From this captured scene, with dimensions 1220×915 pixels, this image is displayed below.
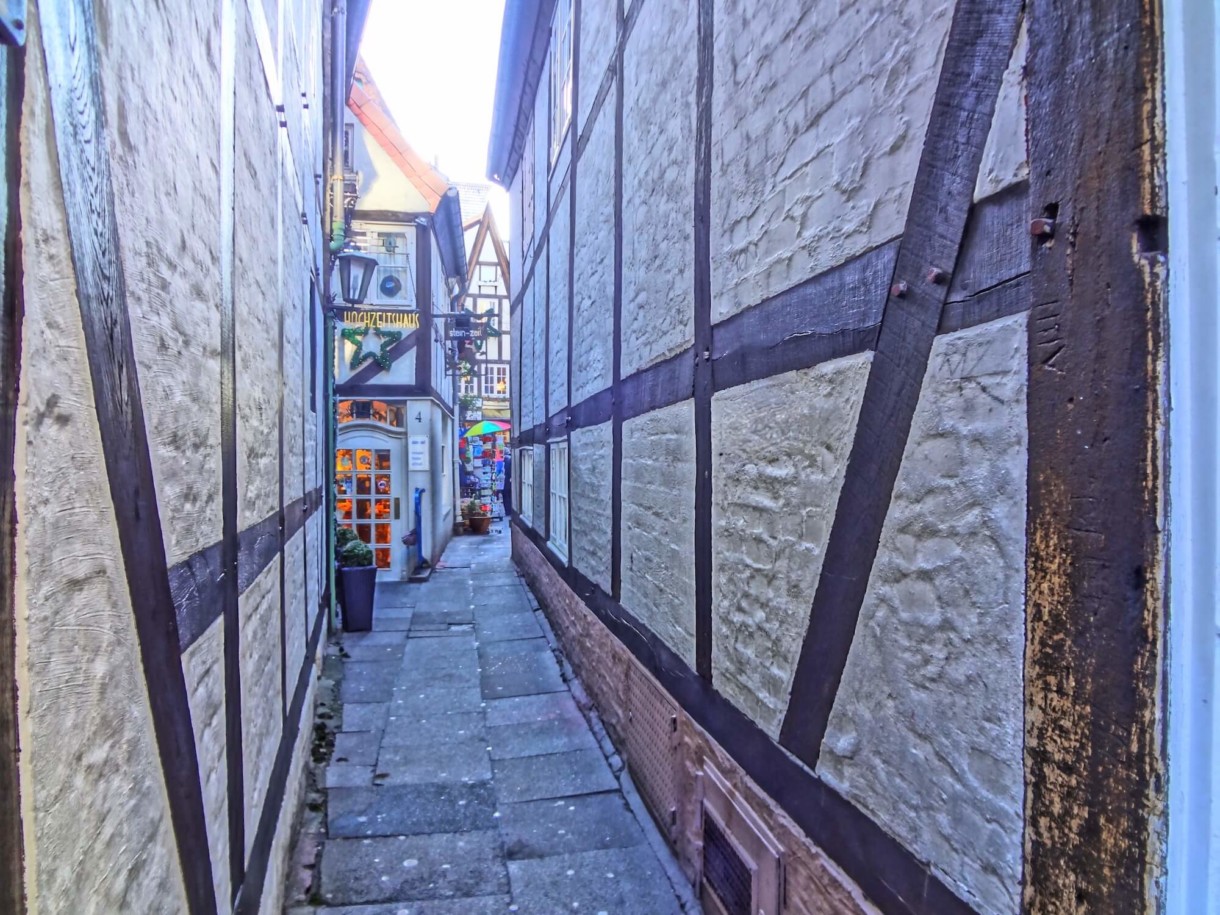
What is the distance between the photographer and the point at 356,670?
7684 mm

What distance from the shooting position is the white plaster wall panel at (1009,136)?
1.61 m

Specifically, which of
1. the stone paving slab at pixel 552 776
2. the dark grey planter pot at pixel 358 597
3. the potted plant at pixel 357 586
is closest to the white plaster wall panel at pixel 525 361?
the potted plant at pixel 357 586

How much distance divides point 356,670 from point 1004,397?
7.25 meters

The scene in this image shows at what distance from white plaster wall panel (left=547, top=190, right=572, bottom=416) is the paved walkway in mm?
2906

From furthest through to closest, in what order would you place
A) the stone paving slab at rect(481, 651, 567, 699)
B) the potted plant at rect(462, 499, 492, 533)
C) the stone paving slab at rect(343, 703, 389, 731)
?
1. the potted plant at rect(462, 499, 492, 533)
2. the stone paving slab at rect(481, 651, 567, 699)
3. the stone paving slab at rect(343, 703, 389, 731)

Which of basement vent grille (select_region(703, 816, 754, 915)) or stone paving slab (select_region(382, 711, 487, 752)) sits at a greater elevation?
basement vent grille (select_region(703, 816, 754, 915))

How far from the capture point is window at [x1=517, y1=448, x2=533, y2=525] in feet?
39.4

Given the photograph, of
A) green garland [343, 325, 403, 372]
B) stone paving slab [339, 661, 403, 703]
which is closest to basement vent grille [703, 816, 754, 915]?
stone paving slab [339, 661, 403, 703]

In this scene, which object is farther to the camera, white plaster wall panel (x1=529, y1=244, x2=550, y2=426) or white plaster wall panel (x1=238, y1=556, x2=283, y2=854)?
white plaster wall panel (x1=529, y1=244, x2=550, y2=426)

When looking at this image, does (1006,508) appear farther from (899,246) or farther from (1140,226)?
(899,246)

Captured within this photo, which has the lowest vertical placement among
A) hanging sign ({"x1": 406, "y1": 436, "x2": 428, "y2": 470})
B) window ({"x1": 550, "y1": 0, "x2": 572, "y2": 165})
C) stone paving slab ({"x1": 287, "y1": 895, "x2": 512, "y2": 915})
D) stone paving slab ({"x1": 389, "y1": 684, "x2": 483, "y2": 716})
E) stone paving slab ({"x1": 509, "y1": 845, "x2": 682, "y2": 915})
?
stone paving slab ({"x1": 509, "y1": 845, "x2": 682, "y2": 915})

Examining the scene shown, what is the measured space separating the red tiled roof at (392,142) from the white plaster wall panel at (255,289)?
9.64 m

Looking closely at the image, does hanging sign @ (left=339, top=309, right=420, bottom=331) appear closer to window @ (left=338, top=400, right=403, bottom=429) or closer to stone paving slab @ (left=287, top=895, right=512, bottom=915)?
window @ (left=338, top=400, right=403, bottom=429)

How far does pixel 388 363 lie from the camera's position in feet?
42.4
